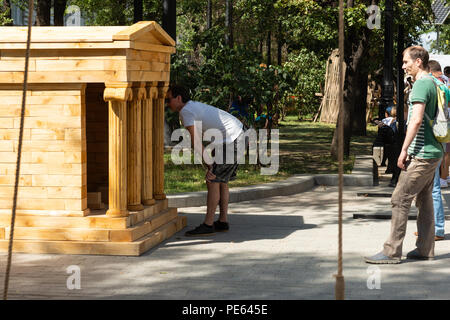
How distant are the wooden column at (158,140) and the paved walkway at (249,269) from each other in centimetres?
59

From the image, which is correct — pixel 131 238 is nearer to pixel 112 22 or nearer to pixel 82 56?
pixel 82 56

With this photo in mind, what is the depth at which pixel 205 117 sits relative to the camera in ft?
27.5

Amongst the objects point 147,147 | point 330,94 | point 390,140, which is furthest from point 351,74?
point 330,94

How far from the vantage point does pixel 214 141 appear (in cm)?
841

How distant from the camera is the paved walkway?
604 cm

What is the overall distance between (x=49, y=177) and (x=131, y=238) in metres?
0.96

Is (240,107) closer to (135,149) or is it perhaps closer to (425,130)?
(135,149)

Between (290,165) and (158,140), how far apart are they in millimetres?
6888

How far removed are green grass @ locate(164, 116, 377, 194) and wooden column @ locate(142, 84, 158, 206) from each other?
2.83 metres

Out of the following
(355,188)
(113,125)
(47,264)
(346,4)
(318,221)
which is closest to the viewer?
(47,264)

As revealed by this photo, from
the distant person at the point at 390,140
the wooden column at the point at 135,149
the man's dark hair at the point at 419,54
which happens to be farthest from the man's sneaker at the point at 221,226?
the distant person at the point at 390,140

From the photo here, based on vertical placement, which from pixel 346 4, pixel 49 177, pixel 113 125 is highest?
pixel 346 4
